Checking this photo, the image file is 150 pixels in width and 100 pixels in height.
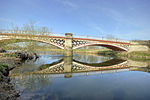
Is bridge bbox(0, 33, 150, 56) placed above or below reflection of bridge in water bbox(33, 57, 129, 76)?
above

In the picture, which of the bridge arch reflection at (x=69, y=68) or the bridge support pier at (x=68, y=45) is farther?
the bridge support pier at (x=68, y=45)

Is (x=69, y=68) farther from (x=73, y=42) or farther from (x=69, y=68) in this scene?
(x=73, y=42)

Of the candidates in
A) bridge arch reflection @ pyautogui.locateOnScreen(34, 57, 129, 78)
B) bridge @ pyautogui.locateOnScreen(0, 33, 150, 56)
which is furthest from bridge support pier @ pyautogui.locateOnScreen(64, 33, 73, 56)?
bridge arch reflection @ pyautogui.locateOnScreen(34, 57, 129, 78)

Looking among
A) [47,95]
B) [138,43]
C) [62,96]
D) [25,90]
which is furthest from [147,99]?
[138,43]

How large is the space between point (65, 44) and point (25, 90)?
25.1 metres

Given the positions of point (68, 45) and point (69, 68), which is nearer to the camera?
point (69, 68)

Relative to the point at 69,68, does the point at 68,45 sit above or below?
above

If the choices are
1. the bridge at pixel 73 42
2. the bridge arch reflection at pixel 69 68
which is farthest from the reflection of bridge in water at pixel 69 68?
the bridge at pixel 73 42

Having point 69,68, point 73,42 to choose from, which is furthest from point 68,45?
point 69,68

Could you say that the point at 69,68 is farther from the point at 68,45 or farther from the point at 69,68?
the point at 68,45

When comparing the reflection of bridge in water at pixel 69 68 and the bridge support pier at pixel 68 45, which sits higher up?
the bridge support pier at pixel 68 45

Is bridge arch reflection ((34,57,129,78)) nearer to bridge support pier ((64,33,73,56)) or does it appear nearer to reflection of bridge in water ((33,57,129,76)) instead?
reflection of bridge in water ((33,57,129,76))

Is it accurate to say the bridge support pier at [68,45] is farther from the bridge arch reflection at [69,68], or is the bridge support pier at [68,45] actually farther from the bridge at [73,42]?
the bridge arch reflection at [69,68]

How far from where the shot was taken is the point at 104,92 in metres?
5.37
